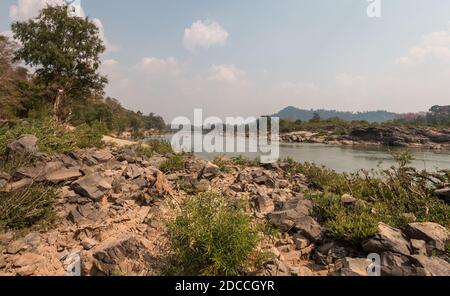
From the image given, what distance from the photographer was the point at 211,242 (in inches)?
184

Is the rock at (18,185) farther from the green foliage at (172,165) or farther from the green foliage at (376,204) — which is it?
the green foliage at (376,204)

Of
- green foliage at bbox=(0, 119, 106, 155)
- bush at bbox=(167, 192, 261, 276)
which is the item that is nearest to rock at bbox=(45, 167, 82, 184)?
green foliage at bbox=(0, 119, 106, 155)

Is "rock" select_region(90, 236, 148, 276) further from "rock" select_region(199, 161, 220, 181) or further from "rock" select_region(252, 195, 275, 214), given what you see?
"rock" select_region(199, 161, 220, 181)

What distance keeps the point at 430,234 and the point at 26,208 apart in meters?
7.79

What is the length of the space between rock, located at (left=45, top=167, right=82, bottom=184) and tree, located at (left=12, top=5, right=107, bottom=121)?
16117 mm

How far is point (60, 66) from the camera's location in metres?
22.5

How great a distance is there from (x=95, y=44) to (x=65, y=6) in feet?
10.8

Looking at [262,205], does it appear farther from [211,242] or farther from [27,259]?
[27,259]

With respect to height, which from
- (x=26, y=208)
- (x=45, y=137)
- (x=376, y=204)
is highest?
(x=45, y=137)

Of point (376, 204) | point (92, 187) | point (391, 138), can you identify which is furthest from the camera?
point (391, 138)

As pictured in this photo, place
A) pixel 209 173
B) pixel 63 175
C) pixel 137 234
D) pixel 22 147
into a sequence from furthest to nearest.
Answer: pixel 209 173, pixel 22 147, pixel 63 175, pixel 137 234

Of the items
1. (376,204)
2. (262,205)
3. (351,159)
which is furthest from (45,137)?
→ (351,159)
